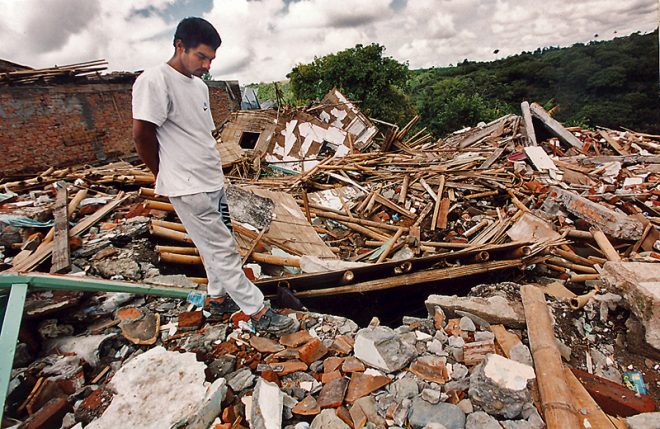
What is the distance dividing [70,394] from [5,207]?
3.83 metres

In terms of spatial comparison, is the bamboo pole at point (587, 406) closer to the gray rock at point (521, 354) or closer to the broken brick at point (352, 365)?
the gray rock at point (521, 354)

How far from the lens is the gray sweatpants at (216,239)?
6.74ft

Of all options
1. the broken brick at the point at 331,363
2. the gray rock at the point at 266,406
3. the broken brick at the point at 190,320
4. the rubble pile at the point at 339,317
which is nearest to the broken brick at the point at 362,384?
the rubble pile at the point at 339,317

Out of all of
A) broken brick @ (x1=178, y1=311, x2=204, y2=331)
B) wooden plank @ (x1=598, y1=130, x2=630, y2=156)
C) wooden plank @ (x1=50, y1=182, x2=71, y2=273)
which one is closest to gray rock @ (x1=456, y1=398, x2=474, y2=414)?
broken brick @ (x1=178, y1=311, x2=204, y2=331)

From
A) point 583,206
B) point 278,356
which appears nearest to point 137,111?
point 278,356

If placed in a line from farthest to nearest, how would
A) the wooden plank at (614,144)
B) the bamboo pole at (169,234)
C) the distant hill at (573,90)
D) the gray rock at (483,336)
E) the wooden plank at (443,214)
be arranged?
the distant hill at (573,90), the wooden plank at (614,144), the wooden plank at (443,214), the bamboo pole at (169,234), the gray rock at (483,336)

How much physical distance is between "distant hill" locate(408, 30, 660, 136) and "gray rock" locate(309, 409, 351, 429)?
24.4 meters

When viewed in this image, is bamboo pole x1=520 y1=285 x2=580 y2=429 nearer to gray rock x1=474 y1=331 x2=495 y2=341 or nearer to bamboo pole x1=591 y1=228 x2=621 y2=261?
gray rock x1=474 y1=331 x2=495 y2=341

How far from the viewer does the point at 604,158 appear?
733 centimetres

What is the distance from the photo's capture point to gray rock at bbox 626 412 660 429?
1.66m

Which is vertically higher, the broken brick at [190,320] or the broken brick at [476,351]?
the broken brick at [190,320]

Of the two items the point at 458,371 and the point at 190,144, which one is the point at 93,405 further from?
the point at 458,371

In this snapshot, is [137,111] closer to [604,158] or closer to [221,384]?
[221,384]

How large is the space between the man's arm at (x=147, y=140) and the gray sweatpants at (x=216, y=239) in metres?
0.28
